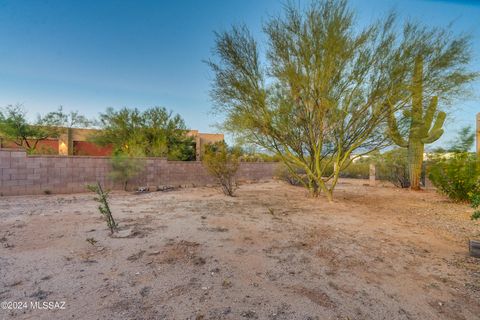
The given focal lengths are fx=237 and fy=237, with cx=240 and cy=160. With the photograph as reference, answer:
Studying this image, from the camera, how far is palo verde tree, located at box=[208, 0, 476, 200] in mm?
5988

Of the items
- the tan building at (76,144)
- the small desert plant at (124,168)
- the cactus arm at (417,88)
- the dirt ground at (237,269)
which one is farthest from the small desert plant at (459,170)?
the tan building at (76,144)

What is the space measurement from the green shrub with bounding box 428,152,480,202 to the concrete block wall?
10230 millimetres

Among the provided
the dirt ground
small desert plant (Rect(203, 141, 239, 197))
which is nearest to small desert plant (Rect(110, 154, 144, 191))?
small desert plant (Rect(203, 141, 239, 197))

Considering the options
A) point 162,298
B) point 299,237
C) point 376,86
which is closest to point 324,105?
point 376,86

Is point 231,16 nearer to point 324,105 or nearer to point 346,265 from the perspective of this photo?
point 324,105

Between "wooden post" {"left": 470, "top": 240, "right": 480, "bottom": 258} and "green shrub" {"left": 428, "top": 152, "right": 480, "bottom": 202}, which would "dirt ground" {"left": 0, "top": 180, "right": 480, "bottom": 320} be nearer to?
"wooden post" {"left": 470, "top": 240, "right": 480, "bottom": 258}

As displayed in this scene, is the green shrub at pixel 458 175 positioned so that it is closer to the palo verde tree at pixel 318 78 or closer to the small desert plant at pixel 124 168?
the palo verde tree at pixel 318 78

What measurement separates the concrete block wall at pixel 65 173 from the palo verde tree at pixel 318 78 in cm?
549

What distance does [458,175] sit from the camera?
6910 millimetres

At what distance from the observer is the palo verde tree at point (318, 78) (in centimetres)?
599

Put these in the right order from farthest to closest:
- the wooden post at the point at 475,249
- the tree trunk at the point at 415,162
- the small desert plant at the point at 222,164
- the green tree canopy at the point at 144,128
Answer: the green tree canopy at the point at 144,128 < the tree trunk at the point at 415,162 < the small desert plant at the point at 222,164 < the wooden post at the point at 475,249

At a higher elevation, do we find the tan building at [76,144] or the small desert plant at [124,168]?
the tan building at [76,144]

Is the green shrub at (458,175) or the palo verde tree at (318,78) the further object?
the green shrub at (458,175)

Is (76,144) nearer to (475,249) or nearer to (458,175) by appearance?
(475,249)
